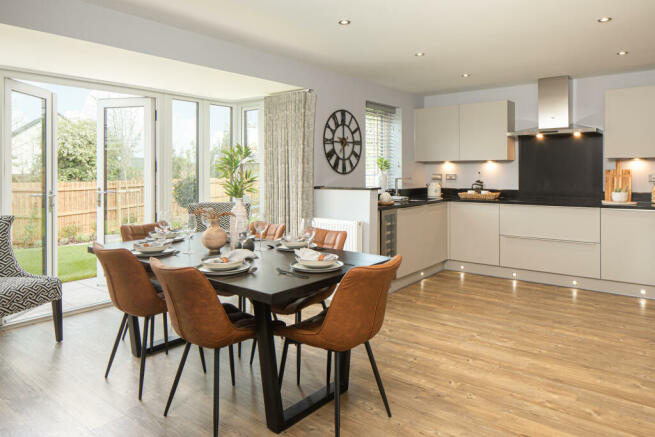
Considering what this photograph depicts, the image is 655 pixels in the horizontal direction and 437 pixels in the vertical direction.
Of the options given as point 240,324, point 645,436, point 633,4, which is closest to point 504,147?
point 633,4

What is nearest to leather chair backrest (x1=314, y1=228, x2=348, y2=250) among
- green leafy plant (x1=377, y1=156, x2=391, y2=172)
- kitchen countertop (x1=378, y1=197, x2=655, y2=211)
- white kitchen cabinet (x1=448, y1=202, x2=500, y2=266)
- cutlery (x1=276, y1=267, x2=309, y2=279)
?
cutlery (x1=276, y1=267, x2=309, y2=279)

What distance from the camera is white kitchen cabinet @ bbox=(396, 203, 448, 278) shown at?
202 inches

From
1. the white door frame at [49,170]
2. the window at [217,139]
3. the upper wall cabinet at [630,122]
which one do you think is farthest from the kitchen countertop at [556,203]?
the white door frame at [49,170]

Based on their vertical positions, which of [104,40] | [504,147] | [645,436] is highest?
[104,40]

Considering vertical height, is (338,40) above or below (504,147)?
above

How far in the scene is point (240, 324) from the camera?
246cm

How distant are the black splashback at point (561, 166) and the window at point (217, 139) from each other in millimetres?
3929

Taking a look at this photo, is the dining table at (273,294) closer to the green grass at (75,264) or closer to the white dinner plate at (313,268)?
the white dinner plate at (313,268)

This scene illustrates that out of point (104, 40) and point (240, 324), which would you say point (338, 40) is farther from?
point (240, 324)

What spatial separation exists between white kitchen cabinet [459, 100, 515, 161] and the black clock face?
5.21 ft

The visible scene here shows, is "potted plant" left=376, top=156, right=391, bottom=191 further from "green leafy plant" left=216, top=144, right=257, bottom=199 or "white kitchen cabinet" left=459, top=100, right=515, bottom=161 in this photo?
"green leafy plant" left=216, top=144, right=257, bottom=199

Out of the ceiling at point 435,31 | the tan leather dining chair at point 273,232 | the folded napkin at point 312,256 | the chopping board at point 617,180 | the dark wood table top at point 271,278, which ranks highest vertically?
the ceiling at point 435,31

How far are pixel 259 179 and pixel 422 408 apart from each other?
3.66 m

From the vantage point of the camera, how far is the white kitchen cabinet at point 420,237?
5.14 m
